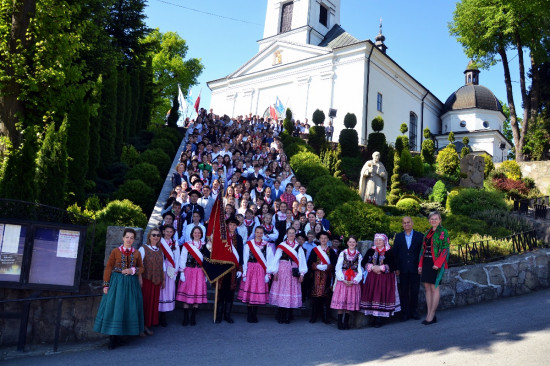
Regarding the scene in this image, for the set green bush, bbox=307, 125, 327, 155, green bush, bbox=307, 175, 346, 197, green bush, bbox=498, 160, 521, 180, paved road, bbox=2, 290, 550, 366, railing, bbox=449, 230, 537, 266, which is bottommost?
paved road, bbox=2, 290, 550, 366

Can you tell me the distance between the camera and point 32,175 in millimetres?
9164

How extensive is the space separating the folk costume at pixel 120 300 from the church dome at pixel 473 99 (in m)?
43.7

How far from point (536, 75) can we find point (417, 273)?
76.1 feet

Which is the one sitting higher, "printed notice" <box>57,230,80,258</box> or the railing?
the railing

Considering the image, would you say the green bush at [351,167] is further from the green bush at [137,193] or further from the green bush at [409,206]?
the green bush at [137,193]

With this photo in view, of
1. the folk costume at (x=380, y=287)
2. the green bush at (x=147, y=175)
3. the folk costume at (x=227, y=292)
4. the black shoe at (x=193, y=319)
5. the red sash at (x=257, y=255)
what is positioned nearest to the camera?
the folk costume at (x=380, y=287)

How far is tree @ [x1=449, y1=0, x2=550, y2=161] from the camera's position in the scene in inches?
955

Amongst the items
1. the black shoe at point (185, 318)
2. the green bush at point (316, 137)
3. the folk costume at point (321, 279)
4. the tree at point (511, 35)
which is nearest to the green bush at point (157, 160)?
the black shoe at point (185, 318)

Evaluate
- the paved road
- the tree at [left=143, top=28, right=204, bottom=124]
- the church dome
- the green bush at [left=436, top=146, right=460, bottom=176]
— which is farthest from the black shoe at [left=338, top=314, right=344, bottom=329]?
the church dome

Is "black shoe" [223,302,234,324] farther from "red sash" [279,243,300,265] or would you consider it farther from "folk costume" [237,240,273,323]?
"red sash" [279,243,300,265]

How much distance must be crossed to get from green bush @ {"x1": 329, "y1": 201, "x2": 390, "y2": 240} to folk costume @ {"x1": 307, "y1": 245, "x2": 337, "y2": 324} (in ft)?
6.99

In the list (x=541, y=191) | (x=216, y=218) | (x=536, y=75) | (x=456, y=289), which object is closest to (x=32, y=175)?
(x=216, y=218)

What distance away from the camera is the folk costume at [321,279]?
772 centimetres

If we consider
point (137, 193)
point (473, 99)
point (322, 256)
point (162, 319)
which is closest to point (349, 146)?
point (137, 193)
